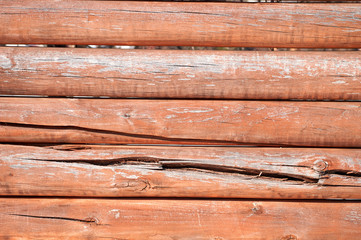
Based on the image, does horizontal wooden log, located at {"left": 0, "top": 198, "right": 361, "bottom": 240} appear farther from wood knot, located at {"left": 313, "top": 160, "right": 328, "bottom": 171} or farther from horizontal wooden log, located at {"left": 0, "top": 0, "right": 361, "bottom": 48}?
horizontal wooden log, located at {"left": 0, "top": 0, "right": 361, "bottom": 48}

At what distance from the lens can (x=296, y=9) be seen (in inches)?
70.8

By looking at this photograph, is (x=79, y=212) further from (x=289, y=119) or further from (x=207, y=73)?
(x=289, y=119)

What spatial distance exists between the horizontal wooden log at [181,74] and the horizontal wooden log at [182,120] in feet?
0.20

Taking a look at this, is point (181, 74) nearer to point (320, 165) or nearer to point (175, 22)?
point (175, 22)

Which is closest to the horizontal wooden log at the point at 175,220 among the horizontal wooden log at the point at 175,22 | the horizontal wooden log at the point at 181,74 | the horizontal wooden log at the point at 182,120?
the horizontal wooden log at the point at 182,120

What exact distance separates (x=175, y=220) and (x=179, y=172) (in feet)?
0.93

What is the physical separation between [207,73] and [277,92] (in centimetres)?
43

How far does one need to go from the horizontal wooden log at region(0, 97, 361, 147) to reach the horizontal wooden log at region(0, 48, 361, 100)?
0.06m

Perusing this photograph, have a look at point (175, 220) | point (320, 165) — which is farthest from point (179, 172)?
point (320, 165)

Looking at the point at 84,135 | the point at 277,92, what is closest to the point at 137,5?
the point at 84,135

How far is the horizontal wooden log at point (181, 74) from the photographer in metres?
1.78

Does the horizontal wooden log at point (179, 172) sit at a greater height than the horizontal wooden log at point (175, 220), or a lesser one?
greater

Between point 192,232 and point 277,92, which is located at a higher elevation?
point 277,92

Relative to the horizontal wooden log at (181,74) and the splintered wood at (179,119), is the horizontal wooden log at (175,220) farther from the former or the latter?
the horizontal wooden log at (181,74)
